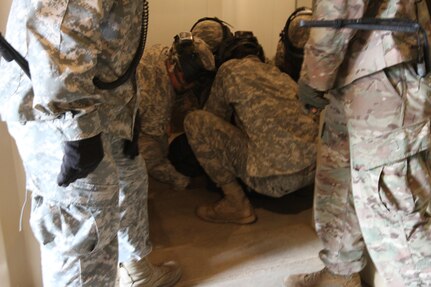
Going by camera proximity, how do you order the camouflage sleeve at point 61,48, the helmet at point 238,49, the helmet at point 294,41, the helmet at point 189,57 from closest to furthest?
the camouflage sleeve at point 61,48 → the helmet at point 189,57 → the helmet at point 238,49 → the helmet at point 294,41

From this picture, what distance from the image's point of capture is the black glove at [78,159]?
3.46ft

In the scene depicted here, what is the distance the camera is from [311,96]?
1420 mm

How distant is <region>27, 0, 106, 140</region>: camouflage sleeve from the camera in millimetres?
975

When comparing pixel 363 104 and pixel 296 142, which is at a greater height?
pixel 363 104

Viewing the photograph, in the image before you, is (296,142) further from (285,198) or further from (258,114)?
(285,198)

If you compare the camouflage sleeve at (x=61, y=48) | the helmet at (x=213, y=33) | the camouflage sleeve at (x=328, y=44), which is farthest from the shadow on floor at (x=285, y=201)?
the camouflage sleeve at (x=61, y=48)

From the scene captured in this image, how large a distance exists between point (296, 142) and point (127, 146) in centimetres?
91

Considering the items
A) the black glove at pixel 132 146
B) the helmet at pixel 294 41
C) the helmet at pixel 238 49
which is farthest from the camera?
the helmet at pixel 294 41

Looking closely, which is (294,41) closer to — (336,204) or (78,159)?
(336,204)

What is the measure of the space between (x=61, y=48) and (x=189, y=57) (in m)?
1.06

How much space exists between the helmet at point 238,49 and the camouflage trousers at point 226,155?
44cm

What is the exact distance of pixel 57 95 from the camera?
0.98m

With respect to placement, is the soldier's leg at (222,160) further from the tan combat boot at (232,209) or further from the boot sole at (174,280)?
the boot sole at (174,280)

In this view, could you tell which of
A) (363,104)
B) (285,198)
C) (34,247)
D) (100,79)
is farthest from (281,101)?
(34,247)
